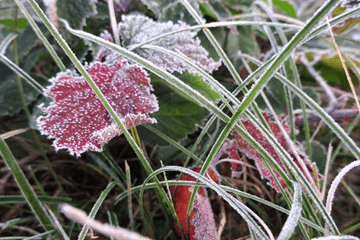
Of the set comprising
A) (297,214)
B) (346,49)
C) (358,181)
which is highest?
(346,49)

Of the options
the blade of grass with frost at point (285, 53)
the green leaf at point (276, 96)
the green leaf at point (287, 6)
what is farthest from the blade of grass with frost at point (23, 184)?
the green leaf at point (287, 6)

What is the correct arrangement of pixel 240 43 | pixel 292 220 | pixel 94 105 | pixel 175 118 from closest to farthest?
pixel 292 220 → pixel 94 105 → pixel 175 118 → pixel 240 43

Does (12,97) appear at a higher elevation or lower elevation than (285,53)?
lower

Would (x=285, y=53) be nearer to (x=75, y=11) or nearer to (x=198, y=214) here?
(x=198, y=214)

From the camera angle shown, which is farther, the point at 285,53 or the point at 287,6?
the point at 287,6

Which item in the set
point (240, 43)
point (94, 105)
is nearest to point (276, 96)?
point (240, 43)

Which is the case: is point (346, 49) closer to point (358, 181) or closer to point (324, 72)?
point (324, 72)

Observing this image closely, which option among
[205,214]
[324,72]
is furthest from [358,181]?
[205,214]

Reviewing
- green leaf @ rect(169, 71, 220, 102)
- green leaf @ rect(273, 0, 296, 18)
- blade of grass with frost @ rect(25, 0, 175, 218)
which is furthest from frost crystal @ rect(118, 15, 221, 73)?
green leaf @ rect(273, 0, 296, 18)
